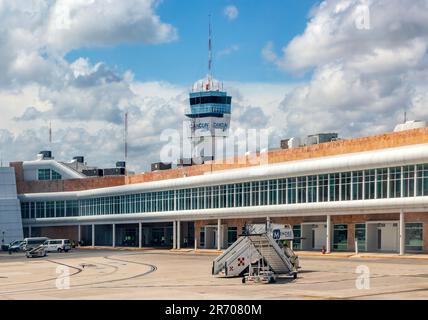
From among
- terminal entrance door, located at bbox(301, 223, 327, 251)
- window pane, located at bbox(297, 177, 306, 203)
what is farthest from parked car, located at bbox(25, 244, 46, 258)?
window pane, located at bbox(297, 177, 306, 203)

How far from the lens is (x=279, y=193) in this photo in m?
88.1

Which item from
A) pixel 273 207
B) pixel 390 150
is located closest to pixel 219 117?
pixel 273 207

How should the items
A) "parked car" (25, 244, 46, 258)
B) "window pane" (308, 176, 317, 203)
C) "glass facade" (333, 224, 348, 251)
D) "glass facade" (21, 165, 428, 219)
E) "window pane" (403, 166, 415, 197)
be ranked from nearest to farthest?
"window pane" (403, 166, 415, 197) → "glass facade" (21, 165, 428, 219) → "window pane" (308, 176, 317, 203) → "glass facade" (333, 224, 348, 251) → "parked car" (25, 244, 46, 258)

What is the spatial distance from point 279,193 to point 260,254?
40.3 m

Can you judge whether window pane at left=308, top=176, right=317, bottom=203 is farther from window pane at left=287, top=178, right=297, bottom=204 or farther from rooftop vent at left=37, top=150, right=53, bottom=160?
rooftop vent at left=37, top=150, right=53, bottom=160

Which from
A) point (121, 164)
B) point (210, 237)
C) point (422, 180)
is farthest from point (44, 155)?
point (422, 180)

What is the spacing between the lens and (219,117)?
589 feet

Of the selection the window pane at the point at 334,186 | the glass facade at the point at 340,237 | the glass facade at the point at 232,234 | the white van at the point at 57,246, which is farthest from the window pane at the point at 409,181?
the white van at the point at 57,246

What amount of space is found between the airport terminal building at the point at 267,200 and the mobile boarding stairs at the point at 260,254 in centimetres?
2394

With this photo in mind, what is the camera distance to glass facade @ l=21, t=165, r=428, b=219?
71.8 meters

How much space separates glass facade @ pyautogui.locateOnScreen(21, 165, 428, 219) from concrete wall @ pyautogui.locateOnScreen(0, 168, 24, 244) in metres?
11.1

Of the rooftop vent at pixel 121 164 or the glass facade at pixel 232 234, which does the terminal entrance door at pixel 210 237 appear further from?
the rooftop vent at pixel 121 164
